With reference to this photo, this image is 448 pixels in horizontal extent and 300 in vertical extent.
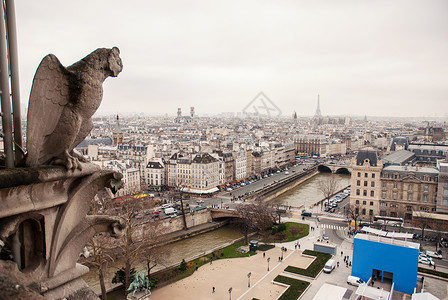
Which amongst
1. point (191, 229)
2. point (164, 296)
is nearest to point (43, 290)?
point (164, 296)

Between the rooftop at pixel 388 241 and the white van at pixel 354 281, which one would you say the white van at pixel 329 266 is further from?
the rooftop at pixel 388 241

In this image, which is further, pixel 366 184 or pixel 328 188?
pixel 328 188

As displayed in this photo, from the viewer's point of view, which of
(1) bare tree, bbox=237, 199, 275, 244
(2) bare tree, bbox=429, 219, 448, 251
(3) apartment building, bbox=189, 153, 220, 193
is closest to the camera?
(2) bare tree, bbox=429, 219, 448, 251

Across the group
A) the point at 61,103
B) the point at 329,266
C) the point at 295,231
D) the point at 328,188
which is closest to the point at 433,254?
the point at 329,266

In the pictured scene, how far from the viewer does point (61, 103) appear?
3365 mm

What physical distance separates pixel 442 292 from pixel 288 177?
43.2 m

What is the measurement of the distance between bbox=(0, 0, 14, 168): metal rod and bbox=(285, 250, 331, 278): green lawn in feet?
79.6

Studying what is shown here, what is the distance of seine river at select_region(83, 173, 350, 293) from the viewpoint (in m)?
25.7

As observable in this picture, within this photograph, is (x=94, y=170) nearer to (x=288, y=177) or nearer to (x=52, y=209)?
(x=52, y=209)

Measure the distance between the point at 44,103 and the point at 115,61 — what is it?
0.78 meters

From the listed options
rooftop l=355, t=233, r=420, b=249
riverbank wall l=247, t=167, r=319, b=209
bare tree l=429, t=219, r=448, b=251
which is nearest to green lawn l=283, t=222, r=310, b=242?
rooftop l=355, t=233, r=420, b=249

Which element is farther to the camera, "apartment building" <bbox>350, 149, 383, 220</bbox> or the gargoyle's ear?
"apartment building" <bbox>350, 149, 383, 220</bbox>

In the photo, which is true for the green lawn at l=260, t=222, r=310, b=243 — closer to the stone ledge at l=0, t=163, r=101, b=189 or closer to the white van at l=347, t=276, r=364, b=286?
the white van at l=347, t=276, r=364, b=286

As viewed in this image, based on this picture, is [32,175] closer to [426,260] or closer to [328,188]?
[426,260]
